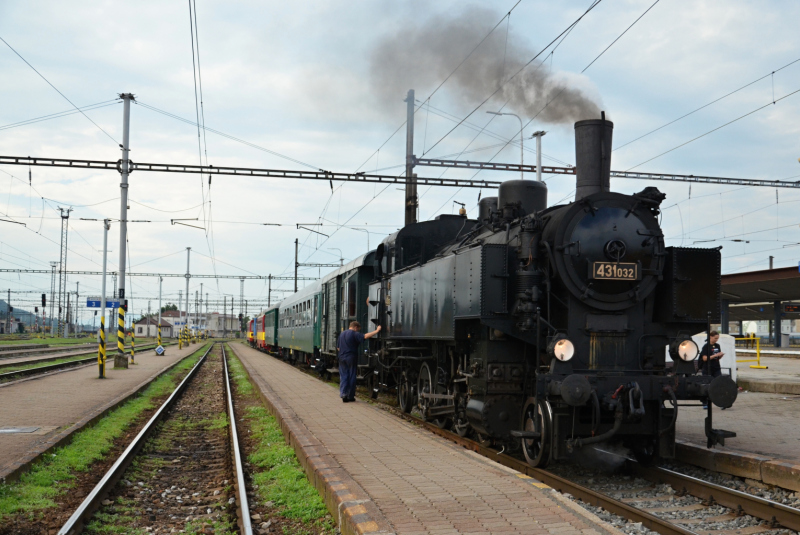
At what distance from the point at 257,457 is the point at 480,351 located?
302cm

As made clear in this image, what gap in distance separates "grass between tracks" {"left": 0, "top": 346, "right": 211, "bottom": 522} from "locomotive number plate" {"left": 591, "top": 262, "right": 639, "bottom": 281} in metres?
5.53

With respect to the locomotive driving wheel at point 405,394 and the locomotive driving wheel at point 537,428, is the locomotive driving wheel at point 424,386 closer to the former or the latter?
the locomotive driving wheel at point 405,394

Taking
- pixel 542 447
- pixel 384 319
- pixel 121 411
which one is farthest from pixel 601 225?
pixel 121 411

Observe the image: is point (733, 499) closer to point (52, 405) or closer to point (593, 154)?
point (593, 154)

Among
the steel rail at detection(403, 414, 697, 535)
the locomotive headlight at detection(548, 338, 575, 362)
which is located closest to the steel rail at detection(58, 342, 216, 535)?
the steel rail at detection(403, 414, 697, 535)

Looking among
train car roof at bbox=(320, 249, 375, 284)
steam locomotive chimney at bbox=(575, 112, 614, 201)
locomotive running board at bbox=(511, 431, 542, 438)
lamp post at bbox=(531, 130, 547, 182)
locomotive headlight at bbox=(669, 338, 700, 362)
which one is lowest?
locomotive running board at bbox=(511, 431, 542, 438)

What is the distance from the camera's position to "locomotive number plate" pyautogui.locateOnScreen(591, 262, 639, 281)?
7248 millimetres

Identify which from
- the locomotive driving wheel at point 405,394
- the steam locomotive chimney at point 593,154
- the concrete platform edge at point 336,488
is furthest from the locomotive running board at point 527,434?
the locomotive driving wheel at point 405,394

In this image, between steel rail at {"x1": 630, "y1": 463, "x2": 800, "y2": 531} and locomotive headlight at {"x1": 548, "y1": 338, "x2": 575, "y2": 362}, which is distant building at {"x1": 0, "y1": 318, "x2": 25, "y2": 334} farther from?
steel rail at {"x1": 630, "y1": 463, "x2": 800, "y2": 531}

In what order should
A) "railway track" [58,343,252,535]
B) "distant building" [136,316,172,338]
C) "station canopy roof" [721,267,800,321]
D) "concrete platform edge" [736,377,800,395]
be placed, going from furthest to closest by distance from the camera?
"distant building" [136,316,172,338] < "station canopy roof" [721,267,800,321] < "concrete platform edge" [736,377,800,395] < "railway track" [58,343,252,535]

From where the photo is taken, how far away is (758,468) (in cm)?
678

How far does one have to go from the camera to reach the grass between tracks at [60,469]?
6.03 metres

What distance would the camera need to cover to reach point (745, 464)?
6.94 meters

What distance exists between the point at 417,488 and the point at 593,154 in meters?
4.23
